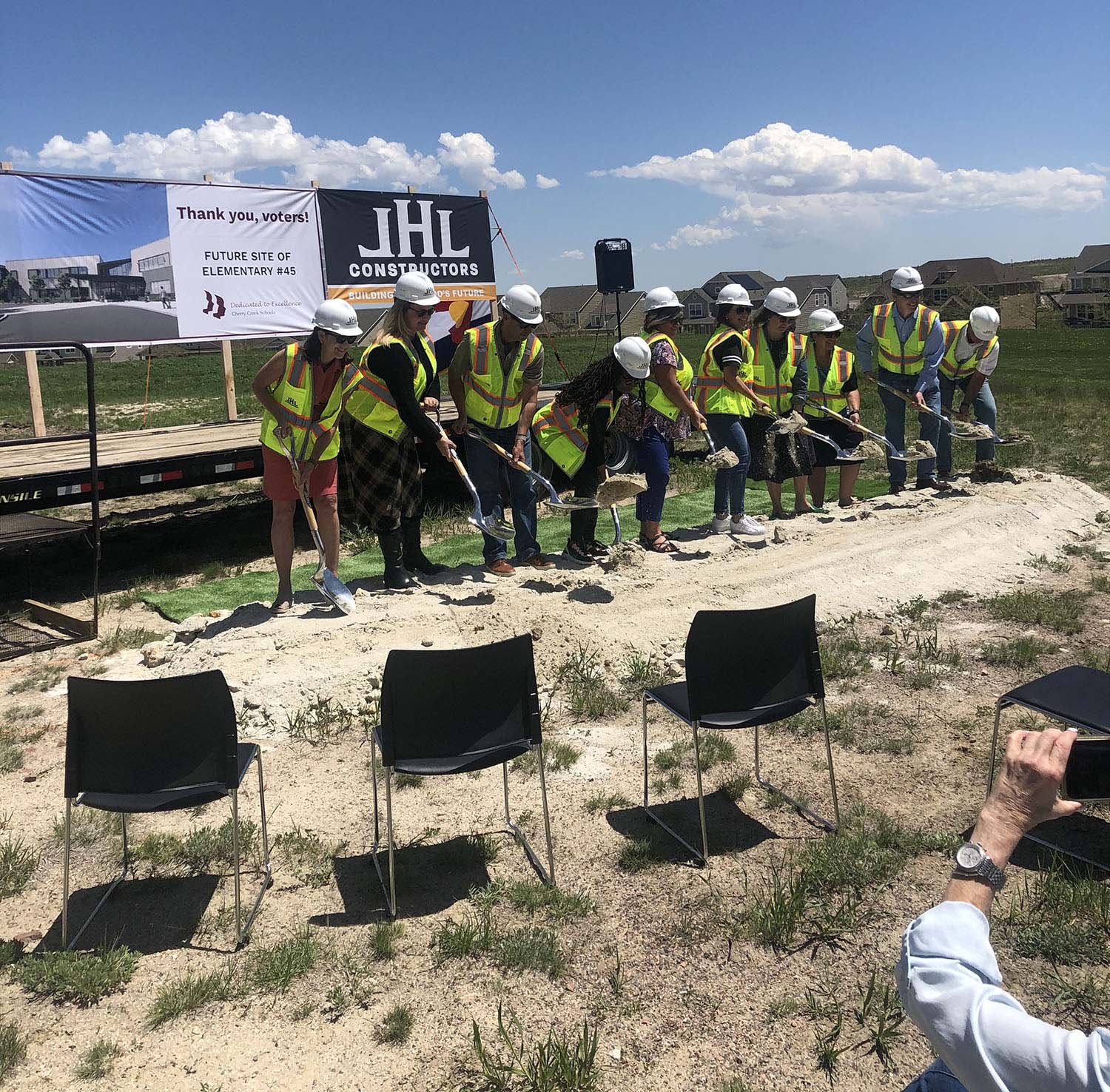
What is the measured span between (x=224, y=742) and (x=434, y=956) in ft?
3.35

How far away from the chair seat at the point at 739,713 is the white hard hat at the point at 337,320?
2871 mm

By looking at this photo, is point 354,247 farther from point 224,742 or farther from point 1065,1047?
point 1065,1047

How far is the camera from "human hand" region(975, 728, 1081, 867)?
175 cm

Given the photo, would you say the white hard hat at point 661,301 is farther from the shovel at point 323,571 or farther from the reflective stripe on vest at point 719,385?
the shovel at point 323,571

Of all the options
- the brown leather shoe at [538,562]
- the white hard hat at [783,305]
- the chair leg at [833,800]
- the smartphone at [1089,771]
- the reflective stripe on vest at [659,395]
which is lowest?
the chair leg at [833,800]

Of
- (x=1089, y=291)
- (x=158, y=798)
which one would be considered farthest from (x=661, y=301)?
(x=1089, y=291)

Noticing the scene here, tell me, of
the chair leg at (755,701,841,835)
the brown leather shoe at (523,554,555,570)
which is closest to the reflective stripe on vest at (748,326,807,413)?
the brown leather shoe at (523,554,555,570)

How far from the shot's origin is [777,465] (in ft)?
27.5

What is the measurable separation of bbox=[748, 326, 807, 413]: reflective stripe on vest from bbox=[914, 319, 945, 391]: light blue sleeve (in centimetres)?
157

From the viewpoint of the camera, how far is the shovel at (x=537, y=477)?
668 cm

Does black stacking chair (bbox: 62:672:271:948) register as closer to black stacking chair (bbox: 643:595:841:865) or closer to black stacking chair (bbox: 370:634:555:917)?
black stacking chair (bbox: 370:634:555:917)

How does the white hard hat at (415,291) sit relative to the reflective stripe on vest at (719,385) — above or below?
above

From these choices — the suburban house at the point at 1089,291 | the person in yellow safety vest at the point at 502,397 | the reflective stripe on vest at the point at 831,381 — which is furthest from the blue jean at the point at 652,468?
the suburban house at the point at 1089,291

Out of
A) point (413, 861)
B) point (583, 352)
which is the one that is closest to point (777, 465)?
point (413, 861)
